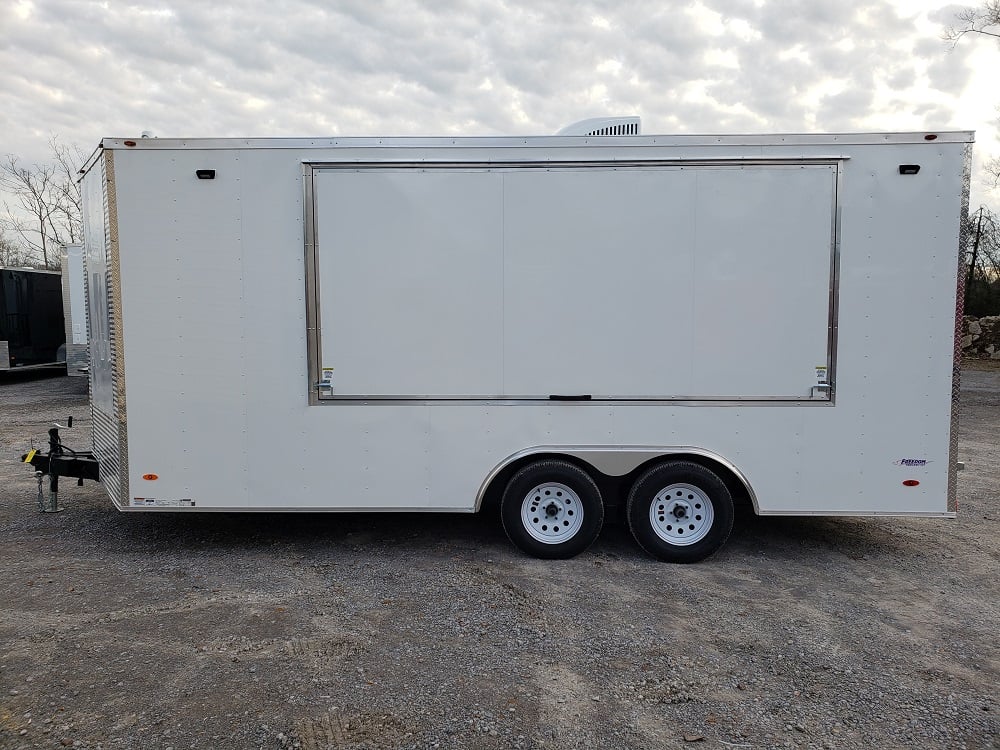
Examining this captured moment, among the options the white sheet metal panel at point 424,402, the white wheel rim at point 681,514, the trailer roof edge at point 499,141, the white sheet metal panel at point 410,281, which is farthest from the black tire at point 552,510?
the trailer roof edge at point 499,141

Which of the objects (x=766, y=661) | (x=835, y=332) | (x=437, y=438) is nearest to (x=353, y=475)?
(x=437, y=438)

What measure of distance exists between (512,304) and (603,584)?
2.07 metres

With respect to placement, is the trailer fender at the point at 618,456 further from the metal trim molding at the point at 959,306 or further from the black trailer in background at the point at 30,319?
the black trailer in background at the point at 30,319

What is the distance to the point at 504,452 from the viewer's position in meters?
4.63

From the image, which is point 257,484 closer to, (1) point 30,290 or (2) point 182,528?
(2) point 182,528

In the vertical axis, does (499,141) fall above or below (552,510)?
above

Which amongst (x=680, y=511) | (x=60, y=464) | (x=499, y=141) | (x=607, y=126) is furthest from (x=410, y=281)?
(x=60, y=464)

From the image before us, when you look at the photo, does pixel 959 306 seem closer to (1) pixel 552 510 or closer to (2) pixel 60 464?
(1) pixel 552 510

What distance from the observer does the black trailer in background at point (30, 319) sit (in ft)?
47.9

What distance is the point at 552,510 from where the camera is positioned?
15.7 feet

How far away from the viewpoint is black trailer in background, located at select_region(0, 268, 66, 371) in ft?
47.9

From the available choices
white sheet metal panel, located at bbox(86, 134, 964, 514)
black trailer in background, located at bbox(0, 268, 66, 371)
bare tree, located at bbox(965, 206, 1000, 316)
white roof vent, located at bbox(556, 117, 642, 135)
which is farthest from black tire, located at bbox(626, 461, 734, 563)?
bare tree, located at bbox(965, 206, 1000, 316)

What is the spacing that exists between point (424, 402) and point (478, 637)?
1680 mm

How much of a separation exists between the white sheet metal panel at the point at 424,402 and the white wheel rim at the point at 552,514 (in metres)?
0.40
